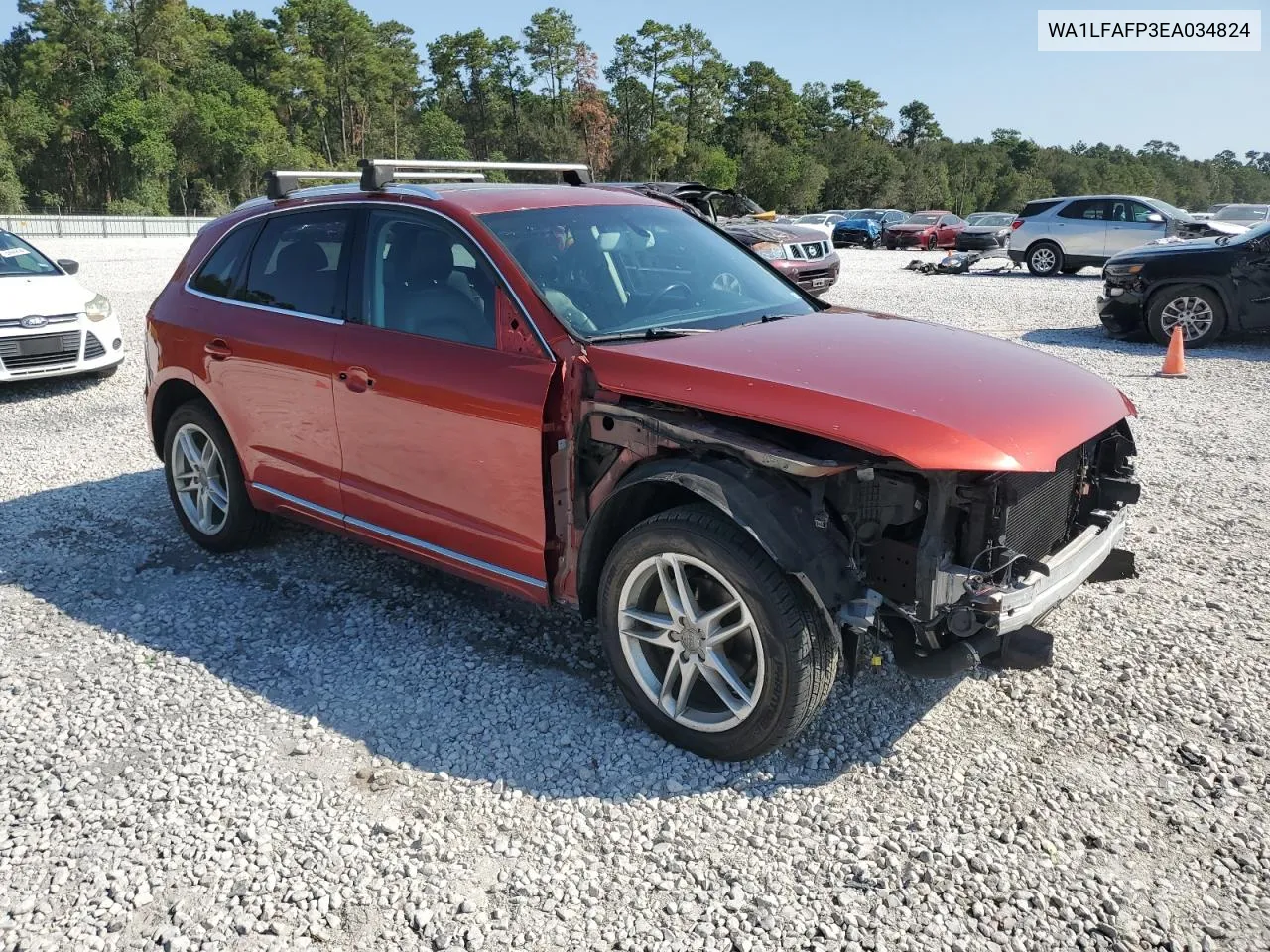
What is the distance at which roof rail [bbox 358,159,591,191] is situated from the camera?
447 cm

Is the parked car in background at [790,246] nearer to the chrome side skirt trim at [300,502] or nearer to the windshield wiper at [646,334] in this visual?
the chrome side skirt trim at [300,502]

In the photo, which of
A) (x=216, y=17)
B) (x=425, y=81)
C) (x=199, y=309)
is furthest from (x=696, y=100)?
(x=199, y=309)

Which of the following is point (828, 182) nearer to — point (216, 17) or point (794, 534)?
point (216, 17)

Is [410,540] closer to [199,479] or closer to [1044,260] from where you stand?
[199,479]

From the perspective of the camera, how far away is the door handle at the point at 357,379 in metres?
4.20

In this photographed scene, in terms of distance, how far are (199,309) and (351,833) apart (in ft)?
10.3

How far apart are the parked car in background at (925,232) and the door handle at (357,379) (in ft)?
114

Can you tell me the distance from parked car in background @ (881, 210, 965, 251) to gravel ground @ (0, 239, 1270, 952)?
33.4m

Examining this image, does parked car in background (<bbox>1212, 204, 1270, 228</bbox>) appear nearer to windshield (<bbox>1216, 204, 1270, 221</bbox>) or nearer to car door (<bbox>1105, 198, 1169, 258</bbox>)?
windshield (<bbox>1216, 204, 1270, 221</bbox>)

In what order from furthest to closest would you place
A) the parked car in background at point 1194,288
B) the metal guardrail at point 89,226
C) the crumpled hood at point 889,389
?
1. the metal guardrail at point 89,226
2. the parked car in background at point 1194,288
3. the crumpled hood at point 889,389

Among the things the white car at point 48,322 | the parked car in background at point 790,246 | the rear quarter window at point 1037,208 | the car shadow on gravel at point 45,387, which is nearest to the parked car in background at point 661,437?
the white car at point 48,322

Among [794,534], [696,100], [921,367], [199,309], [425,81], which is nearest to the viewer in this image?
[794,534]

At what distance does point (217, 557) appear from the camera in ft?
17.6

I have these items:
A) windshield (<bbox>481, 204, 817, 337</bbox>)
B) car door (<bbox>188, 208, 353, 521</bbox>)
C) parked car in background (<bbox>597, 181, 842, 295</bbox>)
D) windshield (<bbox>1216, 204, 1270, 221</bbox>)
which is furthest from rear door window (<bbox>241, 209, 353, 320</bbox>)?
windshield (<bbox>1216, 204, 1270, 221</bbox>)
